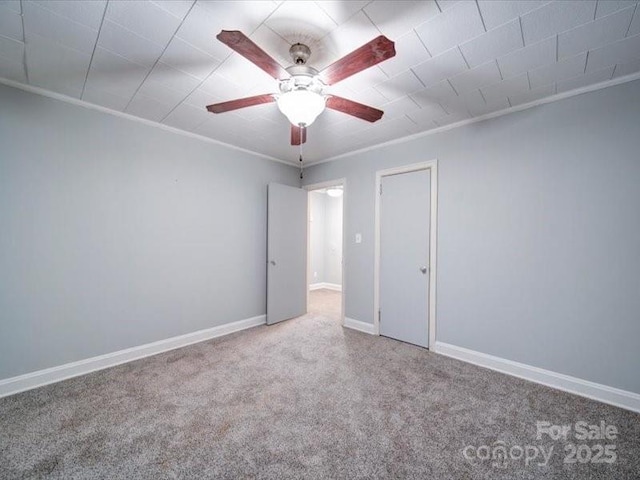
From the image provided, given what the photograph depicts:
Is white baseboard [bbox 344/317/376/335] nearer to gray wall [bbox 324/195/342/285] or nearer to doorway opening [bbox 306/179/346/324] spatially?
doorway opening [bbox 306/179/346/324]

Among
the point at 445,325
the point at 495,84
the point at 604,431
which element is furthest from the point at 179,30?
the point at 604,431

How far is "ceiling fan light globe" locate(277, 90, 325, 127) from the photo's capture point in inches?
62.2

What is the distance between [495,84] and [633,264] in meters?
1.68

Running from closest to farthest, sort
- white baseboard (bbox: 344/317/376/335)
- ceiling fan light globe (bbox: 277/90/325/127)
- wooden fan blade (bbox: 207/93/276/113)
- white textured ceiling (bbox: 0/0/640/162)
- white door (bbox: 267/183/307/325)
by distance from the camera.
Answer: white textured ceiling (bbox: 0/0/640/162)
ceiling fan light globe (bbox: 277/90/325/127)
wooden fan blade (bbox: 207/93/276/113)
white baseboard (bbox: 344/317/376/335)
white door (bbox: 267/183/307/325)

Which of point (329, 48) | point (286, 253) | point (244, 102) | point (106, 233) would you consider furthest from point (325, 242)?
point (329, 48)

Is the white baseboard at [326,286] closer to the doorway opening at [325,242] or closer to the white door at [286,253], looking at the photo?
the doorway opening at [325,242]

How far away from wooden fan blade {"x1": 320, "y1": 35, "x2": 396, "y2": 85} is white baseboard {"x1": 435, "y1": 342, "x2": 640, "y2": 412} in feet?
9.00

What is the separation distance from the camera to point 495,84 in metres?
2.11

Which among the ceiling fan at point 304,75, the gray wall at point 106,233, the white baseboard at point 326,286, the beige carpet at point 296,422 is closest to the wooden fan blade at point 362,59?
the ceiling fan at point 304,75

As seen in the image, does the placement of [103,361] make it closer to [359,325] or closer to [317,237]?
[359,325]

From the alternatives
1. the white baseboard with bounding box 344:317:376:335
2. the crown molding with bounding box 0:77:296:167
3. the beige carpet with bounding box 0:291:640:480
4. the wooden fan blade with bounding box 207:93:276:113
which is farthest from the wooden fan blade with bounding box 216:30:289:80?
the white baseboard with bounding box 344:317:376:335

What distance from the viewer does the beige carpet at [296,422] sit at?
4.93 feet

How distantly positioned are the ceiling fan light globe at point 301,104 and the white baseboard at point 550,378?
2671mm

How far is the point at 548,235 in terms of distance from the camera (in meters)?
2.34
